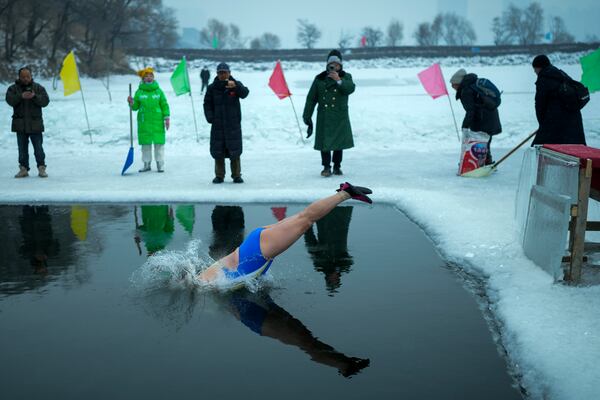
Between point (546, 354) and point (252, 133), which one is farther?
point (252, 133)

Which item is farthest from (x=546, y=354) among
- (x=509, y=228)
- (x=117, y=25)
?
(x=117, y=25)

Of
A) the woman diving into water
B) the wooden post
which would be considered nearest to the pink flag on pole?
the woman diving into water

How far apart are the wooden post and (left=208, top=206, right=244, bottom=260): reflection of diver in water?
3.03 meters

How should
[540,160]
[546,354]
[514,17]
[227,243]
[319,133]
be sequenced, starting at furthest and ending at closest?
[514,17] < [319,133] < [227,243] < [540,160] < [546,354]

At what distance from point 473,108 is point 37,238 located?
662 centimetres

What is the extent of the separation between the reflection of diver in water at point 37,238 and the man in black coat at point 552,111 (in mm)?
5495

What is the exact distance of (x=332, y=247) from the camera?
643 centimetres

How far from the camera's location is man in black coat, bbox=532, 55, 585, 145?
25.2ft

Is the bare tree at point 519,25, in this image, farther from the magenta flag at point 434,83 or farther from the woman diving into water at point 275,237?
the woman diving into water at point 275,237

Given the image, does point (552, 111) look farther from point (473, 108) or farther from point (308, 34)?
point (308, 34)

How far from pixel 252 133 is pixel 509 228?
10.2 meters

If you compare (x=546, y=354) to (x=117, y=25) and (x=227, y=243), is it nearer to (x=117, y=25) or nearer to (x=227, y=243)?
(x=227, y=243)

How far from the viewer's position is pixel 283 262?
587 cm

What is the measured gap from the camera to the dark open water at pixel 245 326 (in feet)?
11.7
